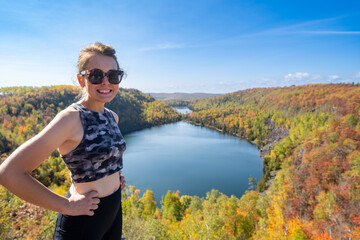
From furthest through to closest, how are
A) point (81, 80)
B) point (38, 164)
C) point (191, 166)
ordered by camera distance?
point (191, 166)
point (81, 80)
point (38, 164)

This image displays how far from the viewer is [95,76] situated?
1.33 m

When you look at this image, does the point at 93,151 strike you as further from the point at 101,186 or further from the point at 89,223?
the point at 89,223

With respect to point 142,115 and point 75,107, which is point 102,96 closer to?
point 75,107

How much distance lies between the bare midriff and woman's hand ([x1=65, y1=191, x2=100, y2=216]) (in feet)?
0.10

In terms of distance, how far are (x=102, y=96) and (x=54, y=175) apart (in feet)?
109

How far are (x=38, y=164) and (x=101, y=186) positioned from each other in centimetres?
46

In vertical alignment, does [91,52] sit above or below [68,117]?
above

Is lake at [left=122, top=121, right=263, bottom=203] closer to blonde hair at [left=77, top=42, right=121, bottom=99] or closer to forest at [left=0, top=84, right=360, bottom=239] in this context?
forest at [left=0, top=84, right=360, bottom=239]

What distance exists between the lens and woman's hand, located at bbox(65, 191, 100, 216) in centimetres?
106

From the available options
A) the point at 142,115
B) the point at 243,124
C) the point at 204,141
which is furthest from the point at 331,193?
the point at 142,115

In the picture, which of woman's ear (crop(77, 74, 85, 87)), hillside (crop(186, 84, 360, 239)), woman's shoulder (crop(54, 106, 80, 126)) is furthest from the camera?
hillside (crop(186, 84, 360, 239))

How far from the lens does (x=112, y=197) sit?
1.35 metres

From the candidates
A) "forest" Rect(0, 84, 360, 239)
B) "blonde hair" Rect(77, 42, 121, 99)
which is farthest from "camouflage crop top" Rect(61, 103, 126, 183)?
"forest" Rect(0, 84, 360, 239)

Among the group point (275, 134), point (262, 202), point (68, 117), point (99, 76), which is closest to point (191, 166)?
point (262, 202)
